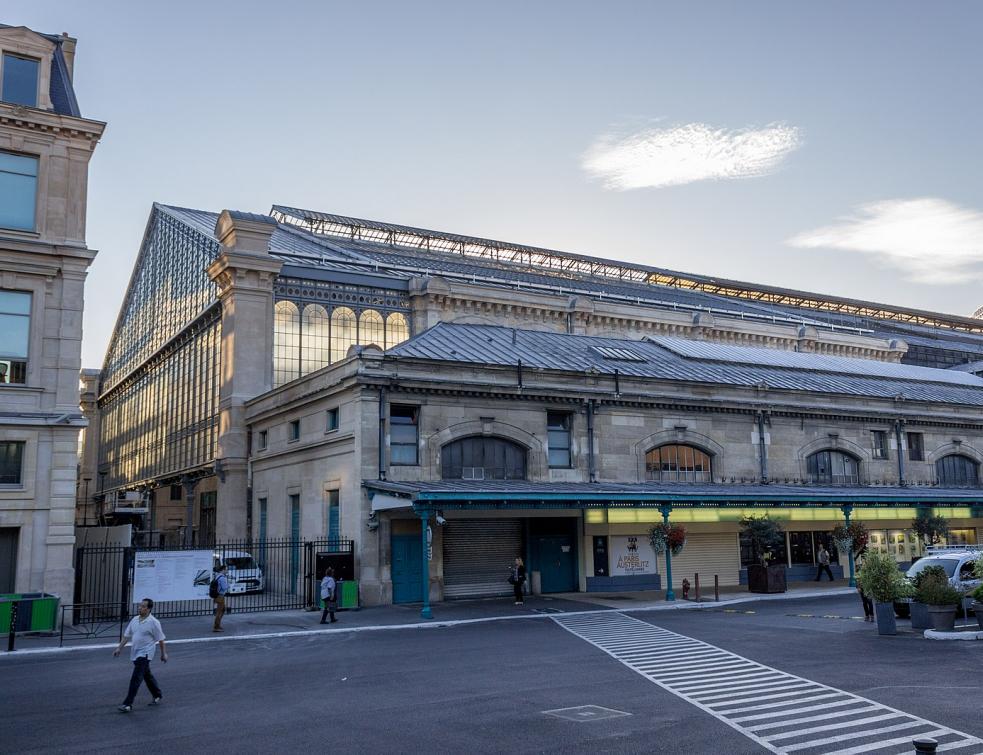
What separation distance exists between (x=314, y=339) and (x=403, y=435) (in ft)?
50.0

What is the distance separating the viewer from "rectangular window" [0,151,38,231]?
29109 mm

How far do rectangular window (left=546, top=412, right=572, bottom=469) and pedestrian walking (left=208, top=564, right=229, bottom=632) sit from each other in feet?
47.7

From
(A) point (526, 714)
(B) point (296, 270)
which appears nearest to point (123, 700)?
(A) point (526, 714)

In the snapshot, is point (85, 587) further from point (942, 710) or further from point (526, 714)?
point (942, 710)

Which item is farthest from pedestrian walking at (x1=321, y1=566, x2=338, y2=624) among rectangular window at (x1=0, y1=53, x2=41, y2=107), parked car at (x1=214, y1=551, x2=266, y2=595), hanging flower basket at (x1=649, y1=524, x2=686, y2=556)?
rectangular window at (x1=0, y1=53, x2=41, y2=107)

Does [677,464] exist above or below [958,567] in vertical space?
above

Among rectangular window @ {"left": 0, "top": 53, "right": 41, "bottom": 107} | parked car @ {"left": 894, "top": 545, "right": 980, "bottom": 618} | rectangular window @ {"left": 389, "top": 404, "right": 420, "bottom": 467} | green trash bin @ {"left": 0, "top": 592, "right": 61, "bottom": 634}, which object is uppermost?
rectangular window @ {"left": 0, "top": 53, "right": 41, "bottom": 107}

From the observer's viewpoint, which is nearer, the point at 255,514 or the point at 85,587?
the point at 85,587

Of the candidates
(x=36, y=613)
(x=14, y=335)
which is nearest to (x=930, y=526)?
(x=36, y=613)

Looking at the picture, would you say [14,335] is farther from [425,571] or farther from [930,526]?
[930,526]

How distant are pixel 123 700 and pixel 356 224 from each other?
49.4 meters

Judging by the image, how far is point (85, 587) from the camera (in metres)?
31.9

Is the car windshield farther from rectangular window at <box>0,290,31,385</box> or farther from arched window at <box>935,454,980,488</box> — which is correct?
rectangular window at <box>0,290,31,385</box>

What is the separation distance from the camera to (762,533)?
37.0m
